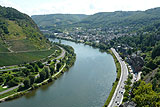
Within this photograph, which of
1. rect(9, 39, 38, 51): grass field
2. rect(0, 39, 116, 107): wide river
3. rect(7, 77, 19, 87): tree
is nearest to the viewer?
rect(0, 39, 116, 107): wide river

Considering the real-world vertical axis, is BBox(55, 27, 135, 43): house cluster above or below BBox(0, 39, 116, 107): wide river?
above

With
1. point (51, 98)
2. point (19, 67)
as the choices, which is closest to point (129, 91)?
point (51, 98)

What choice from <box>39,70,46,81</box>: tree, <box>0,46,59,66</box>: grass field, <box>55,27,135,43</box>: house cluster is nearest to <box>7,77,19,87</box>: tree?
<box>39,70,46,81</box>: tree

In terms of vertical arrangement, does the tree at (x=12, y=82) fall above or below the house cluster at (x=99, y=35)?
below

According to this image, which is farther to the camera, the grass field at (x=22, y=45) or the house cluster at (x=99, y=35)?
the house cluster at (x=99, y=35)

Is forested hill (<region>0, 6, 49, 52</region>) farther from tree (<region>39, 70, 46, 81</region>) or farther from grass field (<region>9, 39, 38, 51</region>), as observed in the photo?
tree (<region>39, 70, 46, 81</region>)

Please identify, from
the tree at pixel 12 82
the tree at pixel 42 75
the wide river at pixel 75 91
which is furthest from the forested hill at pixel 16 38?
the wide river at pixel 75 91

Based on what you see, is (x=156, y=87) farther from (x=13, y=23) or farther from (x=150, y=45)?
(x=13, y=23)

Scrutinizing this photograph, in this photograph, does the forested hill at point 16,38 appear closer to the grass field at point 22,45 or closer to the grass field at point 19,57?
the grass field at point 22,45

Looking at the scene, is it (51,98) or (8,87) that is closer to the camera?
(51,98)

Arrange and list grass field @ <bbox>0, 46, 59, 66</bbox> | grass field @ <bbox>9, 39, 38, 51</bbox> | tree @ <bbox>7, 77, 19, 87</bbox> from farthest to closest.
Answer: grass field @ <bbox>9, 39, 38, 51</bbox>, grass field @ <bbox>0, 46, 59, 66</bbox>, tree @ <bbox>7, 77, 19, 87</bbox>

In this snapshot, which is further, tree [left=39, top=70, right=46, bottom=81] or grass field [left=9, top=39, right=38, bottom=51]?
grass field [left=9, top=39, right=38, bottom=51]
